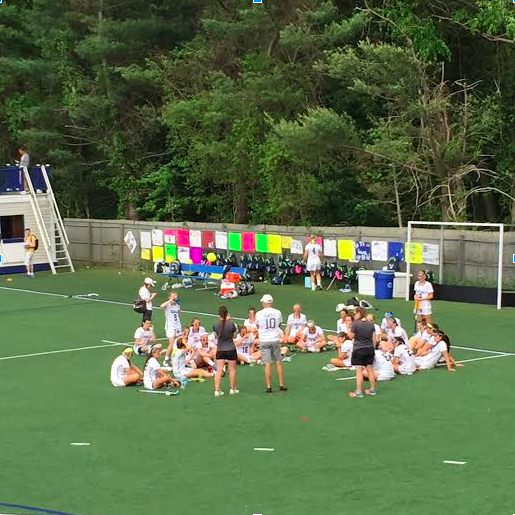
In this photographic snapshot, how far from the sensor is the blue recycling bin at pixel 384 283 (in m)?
36.2

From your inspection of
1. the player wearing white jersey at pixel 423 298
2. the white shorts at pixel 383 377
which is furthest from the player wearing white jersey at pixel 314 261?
the white shorts at pixel 383 377

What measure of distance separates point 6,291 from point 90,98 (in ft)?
47.7

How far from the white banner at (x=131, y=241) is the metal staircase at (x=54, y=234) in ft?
8.05

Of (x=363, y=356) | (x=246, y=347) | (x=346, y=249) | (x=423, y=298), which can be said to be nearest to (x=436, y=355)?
(x=363, y=356)

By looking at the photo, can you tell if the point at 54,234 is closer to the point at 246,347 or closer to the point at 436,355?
the point at 246,347

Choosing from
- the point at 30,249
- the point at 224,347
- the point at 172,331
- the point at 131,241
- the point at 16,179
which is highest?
the point at 16,179

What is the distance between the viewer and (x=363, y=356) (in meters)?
21.0

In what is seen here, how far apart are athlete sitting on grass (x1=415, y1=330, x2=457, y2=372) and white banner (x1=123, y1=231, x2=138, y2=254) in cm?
2564

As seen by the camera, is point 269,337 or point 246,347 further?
point 246,347

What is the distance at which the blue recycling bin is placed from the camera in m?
36.2

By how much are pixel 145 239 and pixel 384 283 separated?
1386 centimetres

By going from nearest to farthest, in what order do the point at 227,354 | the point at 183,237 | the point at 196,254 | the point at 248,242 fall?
1. the point at 227,354
2. the point at 248,242
3. the point at 196,254
4. the point at 183,237

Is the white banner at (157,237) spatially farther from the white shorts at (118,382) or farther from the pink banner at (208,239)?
the white shorts at (118,382)

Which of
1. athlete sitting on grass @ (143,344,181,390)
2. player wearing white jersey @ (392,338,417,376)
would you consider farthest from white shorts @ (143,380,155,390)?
player wearing white jersey @ (392,338,417,376)
